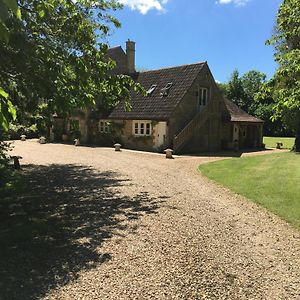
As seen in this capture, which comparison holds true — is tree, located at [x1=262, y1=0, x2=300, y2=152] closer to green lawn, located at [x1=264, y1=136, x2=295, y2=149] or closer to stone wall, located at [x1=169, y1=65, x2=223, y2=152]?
stone wall, located at [x1=169, y1=65, x2=223, y2=152]

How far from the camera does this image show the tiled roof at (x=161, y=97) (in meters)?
30.2

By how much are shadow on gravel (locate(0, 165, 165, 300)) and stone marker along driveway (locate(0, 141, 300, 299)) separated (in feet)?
0.09

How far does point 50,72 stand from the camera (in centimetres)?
870

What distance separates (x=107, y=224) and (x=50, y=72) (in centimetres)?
398

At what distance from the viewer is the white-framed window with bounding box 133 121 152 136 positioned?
1218 inches

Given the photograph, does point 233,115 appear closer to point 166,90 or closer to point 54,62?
point 166,90

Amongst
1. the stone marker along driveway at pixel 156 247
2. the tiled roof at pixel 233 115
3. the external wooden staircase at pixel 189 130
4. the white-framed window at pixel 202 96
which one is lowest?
the stone marker along driveway at pixel 156 247

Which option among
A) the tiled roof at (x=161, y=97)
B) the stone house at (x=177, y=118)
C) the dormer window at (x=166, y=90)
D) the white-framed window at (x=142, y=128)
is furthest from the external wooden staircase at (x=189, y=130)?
the dormer window at (x=166, y=90)

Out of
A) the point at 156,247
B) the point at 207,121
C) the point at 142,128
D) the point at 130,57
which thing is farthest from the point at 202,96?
the point at 156,247

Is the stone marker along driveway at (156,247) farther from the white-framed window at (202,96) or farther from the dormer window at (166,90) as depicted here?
the white-framed window at (202,96)

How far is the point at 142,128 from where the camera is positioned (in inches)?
1242

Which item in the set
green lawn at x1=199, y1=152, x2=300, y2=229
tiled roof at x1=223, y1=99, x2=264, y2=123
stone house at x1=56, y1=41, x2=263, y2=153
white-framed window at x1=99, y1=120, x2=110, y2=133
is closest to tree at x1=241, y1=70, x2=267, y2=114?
tiled roof at x1=223, y1=99, x2=264, y2=123

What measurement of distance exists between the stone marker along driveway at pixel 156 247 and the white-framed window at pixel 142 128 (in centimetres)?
1667

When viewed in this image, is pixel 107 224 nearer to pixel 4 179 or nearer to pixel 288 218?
pixel 288 218
